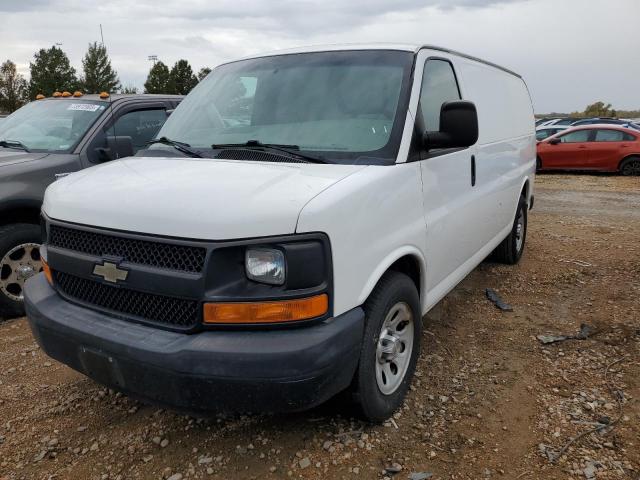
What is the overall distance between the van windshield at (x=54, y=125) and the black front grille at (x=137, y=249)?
2637 millimetres

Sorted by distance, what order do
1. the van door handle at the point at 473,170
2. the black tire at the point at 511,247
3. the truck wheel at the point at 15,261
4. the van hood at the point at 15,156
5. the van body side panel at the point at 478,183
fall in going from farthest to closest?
the black tire at the point at 511,247 < the van hood at the point at 15,156 < the truck wheel at the point at 15,261 < the van door handle at the point at 473,170 < the van body side panel at the point at 478,183

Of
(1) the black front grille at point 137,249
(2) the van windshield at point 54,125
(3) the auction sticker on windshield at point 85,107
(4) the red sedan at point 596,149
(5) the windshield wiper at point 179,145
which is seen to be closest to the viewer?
(1) the black front grille at point 137,249

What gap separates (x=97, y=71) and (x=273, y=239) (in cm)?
7065

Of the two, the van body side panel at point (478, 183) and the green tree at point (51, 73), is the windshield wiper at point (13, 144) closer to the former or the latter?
the van body side panel at point (478, 183)

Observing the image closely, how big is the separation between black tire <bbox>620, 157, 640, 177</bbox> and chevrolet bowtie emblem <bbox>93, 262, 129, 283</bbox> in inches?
642

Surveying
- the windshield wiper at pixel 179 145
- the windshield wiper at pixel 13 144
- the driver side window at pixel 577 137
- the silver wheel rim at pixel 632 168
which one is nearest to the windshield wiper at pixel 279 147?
the windshield wiper at pixel 179 145

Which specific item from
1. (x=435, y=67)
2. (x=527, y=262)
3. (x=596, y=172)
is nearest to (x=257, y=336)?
(x=435, y=67)

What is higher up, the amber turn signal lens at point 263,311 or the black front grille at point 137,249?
the black front grille at point 137,249

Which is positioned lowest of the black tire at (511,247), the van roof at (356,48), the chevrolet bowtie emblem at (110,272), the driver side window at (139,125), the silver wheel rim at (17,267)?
the black tire at (511,247)

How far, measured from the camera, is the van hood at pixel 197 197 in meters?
2.22

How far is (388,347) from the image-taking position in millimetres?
2889

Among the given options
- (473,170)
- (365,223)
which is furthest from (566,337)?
(365,223)

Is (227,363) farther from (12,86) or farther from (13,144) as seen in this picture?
(12,86)

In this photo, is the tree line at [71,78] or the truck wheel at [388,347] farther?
Answer: the tree line at [71,78]
